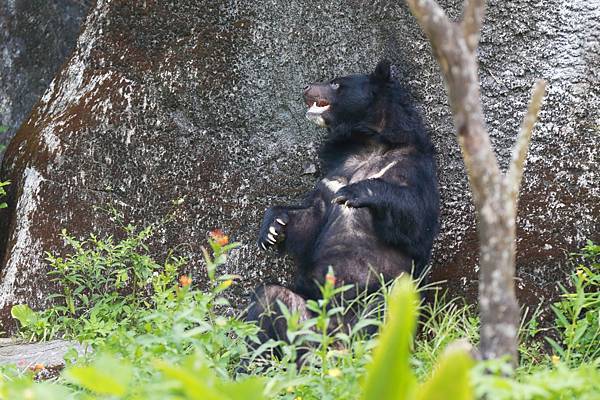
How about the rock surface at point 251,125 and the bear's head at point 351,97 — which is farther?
the bear's head at point 351,97

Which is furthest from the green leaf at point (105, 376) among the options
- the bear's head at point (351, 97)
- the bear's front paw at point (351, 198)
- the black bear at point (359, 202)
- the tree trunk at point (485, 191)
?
the bear's head at point (351, 97)

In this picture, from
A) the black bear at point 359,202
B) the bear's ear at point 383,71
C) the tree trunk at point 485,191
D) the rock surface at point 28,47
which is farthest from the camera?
the rock surface at point 28,47

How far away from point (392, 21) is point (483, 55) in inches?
23.6

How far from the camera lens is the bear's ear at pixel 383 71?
5879mm

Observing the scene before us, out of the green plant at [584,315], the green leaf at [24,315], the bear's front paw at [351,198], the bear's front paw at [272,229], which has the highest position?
the bear's front paw at [351,198]

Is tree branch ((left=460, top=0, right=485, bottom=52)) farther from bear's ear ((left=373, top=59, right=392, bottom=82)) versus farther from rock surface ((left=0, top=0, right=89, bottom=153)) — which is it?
rock surface ((left=0, top=0, right=89, bottom=153))

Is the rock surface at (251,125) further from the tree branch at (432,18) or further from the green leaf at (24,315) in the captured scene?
the tree branch at (432,18)

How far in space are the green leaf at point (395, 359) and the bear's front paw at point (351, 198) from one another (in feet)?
9.18

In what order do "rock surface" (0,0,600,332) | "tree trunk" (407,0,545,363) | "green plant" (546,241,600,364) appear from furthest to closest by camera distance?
"rock surface" (0,0,600,332) → "green plant" (546,241,600,364) → "tree trunk" (407,0,545,363)

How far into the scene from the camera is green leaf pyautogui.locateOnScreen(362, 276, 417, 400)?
245cm

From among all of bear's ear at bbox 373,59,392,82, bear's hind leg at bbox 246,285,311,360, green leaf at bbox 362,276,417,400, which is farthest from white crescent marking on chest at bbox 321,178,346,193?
green leaf at bbox 362,276,417,400

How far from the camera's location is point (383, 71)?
589cm

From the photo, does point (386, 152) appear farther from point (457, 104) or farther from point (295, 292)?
point (457, 104)

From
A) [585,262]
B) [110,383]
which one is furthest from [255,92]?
[110,383]
